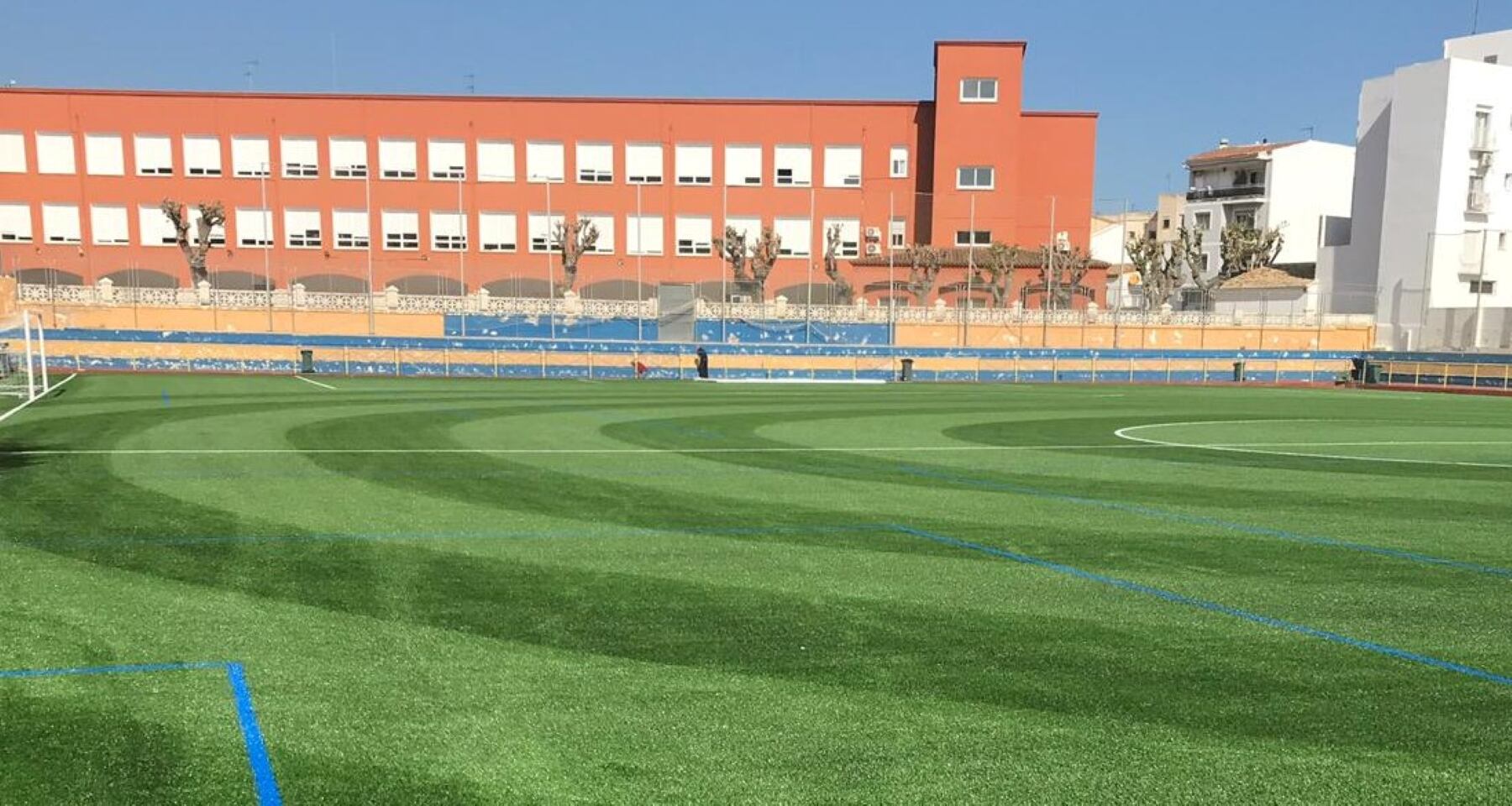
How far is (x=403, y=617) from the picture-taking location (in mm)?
6688

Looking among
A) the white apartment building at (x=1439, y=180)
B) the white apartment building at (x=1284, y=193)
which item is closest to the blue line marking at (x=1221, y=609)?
the white apartment building at (x=1439, y=180)

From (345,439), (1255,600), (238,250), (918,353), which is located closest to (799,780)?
(1255,600)

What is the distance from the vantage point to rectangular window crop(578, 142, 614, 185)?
6431 centimetres

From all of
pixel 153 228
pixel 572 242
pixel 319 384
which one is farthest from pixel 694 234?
pixel 319 384

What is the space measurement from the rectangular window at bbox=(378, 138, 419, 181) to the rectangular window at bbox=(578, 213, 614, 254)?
1134 cm

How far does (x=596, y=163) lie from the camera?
6444 cm

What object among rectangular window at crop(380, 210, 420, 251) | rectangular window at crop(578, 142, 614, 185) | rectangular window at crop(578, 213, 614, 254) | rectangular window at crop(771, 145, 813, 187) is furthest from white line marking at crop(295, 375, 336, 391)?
rectangular window at crop(771, 145, 813, 187)

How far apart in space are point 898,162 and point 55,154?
53424 mm

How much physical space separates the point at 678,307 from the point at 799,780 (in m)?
43.6

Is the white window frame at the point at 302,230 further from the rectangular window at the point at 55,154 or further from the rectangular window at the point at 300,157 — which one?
the rectangular window at the point at 55,154

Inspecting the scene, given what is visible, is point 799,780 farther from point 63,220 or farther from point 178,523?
point 63,220

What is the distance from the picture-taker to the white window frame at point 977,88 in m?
64.1

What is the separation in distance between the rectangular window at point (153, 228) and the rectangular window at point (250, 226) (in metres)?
2.77

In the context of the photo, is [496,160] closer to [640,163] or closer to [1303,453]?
[640,163]
